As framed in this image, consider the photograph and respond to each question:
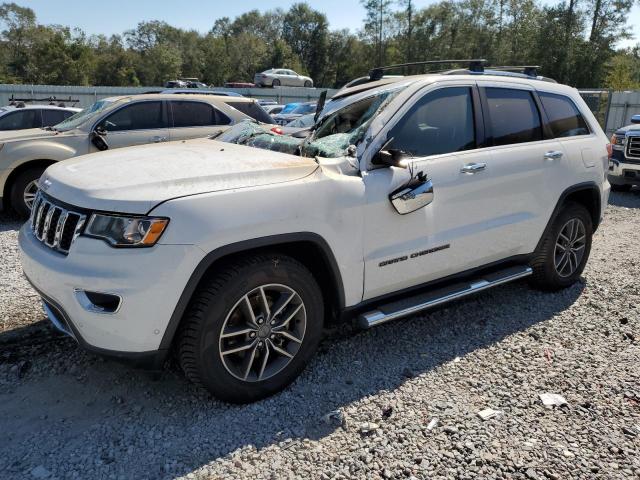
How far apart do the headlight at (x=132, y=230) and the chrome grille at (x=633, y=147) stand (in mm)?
9913

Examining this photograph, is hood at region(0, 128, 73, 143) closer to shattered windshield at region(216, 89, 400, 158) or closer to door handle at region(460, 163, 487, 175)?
shattered windshield at region(216, 89, 400, 158)

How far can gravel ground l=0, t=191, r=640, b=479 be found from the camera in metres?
2.57

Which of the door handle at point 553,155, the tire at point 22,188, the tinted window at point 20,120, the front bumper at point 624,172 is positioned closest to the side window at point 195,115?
the tire at point 22,188

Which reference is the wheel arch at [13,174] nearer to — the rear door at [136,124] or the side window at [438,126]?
the rear door at [136,124]

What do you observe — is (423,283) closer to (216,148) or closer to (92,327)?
(216,148)

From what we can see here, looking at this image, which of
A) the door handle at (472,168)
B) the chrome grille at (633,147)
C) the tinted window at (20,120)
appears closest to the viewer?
the door handle at (472,168)

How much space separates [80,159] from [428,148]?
231 cm

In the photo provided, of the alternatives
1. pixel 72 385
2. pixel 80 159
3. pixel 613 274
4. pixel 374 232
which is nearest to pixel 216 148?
pixel 80 159

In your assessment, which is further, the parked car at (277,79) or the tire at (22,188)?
the parked car at (277,79)

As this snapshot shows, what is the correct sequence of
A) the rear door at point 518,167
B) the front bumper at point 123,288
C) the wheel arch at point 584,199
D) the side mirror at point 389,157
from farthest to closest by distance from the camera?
the wheel arch at point 584,199
the rear door at point 518,167
the side mirror at point 389,157
the front bumper at point 123,288

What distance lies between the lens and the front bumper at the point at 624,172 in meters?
9.78

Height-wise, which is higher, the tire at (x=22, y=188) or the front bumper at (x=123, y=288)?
the front bumper at (x=123, y=288)

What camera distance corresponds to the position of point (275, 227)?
9.17 feet

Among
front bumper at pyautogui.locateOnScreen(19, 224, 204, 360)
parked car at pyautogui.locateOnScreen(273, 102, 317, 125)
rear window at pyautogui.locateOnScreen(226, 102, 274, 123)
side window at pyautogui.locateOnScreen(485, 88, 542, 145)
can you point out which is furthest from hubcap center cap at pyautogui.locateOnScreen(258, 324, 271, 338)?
parked car at pyautogui.locateOnScreen(273, 102, 317, 125)
